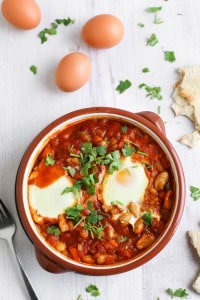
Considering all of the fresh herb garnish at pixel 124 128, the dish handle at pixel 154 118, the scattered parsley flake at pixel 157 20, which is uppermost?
the scattered parsley flake at pixel 157 20

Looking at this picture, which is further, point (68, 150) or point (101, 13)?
point (101, 13)

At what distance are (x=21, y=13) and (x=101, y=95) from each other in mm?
545

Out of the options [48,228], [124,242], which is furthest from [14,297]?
[124,242]

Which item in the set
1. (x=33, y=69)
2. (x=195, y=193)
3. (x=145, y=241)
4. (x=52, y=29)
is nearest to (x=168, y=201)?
(x=145, y=241)

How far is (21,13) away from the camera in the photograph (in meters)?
2.70

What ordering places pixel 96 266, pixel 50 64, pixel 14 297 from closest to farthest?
pixel 96 266
pixel 14 297
pixel 50 64

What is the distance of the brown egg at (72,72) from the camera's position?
105 inches

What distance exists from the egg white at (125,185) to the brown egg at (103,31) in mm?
625

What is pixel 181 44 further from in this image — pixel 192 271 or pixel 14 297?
pixel 14 297

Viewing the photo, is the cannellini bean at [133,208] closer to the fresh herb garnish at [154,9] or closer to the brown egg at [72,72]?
the brown egg at [72,72]

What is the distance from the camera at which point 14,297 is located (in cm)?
265

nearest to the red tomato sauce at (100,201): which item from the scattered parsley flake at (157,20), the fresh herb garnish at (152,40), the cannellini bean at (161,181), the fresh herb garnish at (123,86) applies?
the cannellini bean at (161,181)

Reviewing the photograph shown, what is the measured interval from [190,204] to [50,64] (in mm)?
968

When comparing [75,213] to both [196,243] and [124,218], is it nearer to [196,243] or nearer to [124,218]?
[124,218]
